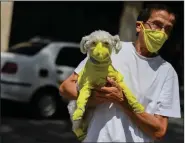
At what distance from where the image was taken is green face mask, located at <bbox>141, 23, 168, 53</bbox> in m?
2.64

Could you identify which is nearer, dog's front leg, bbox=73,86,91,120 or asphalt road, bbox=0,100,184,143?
dog's front leg, bbox=73,86,91,120

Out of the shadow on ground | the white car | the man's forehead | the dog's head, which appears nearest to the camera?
the dog's head

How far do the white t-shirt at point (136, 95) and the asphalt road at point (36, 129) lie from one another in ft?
16.5

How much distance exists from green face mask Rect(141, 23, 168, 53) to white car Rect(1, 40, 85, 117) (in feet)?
20.5

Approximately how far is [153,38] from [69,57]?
7059 mm

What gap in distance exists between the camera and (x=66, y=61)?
9625mm

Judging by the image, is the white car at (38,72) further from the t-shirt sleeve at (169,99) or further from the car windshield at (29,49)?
the t-shirt sleeve at (169,99)

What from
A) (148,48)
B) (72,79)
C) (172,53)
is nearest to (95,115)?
(72,79)

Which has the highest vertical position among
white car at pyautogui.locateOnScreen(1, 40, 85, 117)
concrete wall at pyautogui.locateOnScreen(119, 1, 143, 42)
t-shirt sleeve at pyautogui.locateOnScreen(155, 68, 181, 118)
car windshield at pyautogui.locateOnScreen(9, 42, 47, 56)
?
t-shirt sleeve at pyautogui.locateOnScreen(155, 68, 181, 118)

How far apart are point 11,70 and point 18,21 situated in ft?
25.7

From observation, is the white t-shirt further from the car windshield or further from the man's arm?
the car windshield

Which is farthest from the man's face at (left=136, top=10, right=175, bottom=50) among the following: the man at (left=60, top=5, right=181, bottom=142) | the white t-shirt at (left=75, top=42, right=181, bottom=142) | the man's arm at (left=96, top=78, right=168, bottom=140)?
the man's arm at (left=96, top=78, right=168, bottom=140)

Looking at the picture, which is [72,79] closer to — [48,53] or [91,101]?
[91,101]

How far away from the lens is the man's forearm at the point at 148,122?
2.52 m
